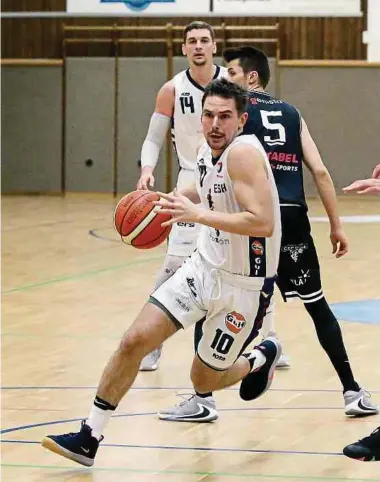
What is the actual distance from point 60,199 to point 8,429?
1381 centimetres

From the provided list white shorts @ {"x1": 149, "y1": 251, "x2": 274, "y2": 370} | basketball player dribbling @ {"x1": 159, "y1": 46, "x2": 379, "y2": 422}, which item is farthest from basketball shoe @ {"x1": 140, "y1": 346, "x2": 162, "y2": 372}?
white shorts @ {"x1": 149, "y1": 251, "x2": 274, "y2": 370}

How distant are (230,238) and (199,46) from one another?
84.2 inches

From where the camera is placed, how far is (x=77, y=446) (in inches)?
177

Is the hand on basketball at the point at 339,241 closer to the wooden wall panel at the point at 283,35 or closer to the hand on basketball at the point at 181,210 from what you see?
the hand on basketball at the point at 181,210

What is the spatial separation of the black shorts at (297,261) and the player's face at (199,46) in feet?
4.64

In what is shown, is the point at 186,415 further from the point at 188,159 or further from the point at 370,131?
the point at 370,131

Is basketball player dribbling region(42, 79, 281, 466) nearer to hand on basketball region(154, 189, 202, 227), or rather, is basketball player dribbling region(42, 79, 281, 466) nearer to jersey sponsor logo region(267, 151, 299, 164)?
hand on basketball region(154, 189, 202, 227)

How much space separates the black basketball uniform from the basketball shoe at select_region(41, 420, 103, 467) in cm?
149

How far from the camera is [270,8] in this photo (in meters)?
18.3

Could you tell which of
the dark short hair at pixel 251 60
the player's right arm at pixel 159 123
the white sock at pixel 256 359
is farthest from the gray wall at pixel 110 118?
the white sock at pixel 256 359

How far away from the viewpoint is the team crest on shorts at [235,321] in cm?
467

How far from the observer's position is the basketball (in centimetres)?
517

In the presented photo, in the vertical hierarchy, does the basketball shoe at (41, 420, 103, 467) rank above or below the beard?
below

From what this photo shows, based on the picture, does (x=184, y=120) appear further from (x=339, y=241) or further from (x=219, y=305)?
(x=219, y=305)
